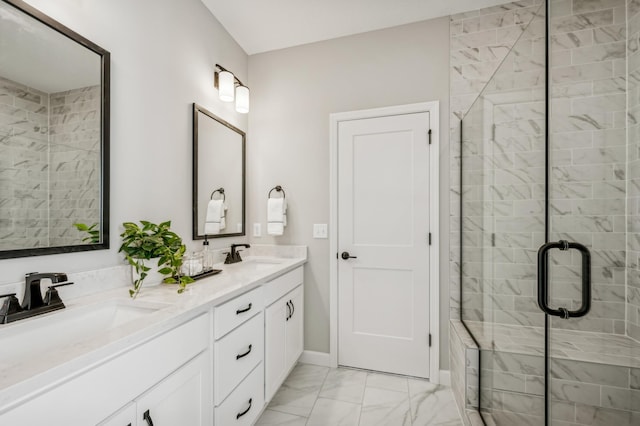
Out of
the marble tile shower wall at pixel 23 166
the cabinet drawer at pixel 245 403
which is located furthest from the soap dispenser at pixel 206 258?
the marble tile shower wall at pixel 23 166

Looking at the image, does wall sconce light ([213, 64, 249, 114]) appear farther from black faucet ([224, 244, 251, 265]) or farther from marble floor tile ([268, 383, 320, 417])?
marble floor tile ([268, 383, 320, 417])

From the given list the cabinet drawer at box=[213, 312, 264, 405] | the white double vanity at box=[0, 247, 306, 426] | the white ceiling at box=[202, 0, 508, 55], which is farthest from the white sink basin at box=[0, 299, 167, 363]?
the white ceiling at box=[202, 0, 508, 55]

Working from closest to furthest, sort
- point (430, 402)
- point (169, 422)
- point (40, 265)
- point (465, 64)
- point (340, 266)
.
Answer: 1. point (169, 422)
2. point (40, 265)
3. point (430, 402)
4. point (465, 64)
5. point (340, 266)

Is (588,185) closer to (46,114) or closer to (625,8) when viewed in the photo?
(625,8)

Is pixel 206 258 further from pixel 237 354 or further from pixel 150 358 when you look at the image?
pixel 150 358

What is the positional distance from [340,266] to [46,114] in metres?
1.92

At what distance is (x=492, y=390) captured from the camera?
1545 mm

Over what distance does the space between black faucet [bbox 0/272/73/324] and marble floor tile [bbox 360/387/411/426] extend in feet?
5.41

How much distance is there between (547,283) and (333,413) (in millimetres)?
1409

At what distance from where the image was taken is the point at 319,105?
2.39 m

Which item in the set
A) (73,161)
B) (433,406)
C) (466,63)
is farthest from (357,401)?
(466,63)

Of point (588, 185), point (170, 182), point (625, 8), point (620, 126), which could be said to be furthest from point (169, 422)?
point (625, 8)

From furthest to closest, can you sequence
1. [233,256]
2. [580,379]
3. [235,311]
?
[233,256], [235,311], [580,379]

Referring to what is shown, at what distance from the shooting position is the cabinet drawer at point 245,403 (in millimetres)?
1276
